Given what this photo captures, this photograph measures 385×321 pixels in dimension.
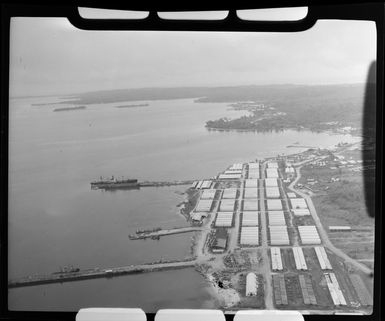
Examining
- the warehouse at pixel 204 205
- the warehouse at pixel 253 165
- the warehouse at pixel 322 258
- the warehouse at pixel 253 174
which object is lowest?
the warehouse at pixel 322 258

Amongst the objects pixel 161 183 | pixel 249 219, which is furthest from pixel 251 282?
pixel 161 183

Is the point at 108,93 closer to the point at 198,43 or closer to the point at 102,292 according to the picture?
the point at 198,43

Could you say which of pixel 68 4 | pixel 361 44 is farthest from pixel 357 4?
pixel 68 4

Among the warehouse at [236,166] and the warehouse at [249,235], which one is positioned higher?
the warehouse at [236,166]

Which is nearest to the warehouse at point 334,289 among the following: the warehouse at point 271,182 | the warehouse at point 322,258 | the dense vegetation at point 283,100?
the warehouse at point 322,258

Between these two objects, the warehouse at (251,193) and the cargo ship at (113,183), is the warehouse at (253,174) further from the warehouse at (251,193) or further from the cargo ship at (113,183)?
the cargo ship at (113,183)

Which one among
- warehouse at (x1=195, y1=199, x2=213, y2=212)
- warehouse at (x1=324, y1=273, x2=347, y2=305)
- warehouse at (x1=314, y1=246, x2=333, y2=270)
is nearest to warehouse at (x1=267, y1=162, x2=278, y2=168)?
warehouse at (x1=195, y1=199, x2=213, y2=212)
